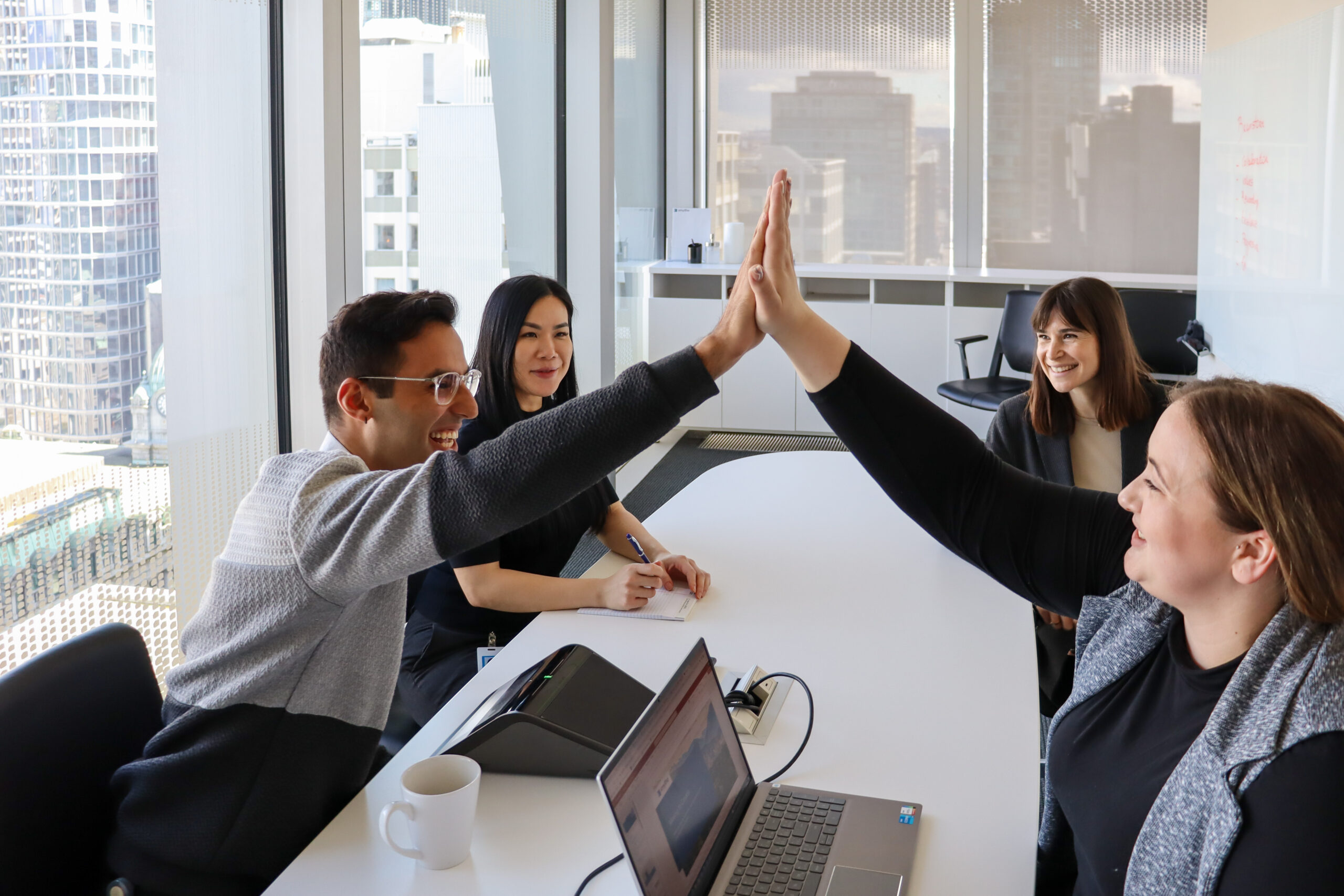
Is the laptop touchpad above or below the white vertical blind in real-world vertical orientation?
below

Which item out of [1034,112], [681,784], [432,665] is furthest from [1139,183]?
[681,784]

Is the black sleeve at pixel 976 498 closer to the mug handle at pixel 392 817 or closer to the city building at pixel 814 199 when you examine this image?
→ the mug handle at pixel 392 817

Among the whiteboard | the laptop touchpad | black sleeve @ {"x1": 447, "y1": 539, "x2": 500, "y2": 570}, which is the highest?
the whiteboard

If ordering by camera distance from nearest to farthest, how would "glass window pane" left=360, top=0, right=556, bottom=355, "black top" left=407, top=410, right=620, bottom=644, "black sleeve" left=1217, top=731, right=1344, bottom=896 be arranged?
"black sleeve" left=1217, top=731, right=1344, bottom=896 → "black top" left=407, top=410, right=620, bottom=644 → "glass window pane" left=360, top=0, right=556, bottom=355

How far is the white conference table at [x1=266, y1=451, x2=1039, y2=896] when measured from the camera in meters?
1.11

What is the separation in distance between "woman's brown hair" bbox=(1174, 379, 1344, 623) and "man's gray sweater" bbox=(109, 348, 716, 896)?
0.53 meters

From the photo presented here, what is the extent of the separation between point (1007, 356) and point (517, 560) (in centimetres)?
381

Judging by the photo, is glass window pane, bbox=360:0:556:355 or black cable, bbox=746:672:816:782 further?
glass window pane, bbox=360:0:556:355

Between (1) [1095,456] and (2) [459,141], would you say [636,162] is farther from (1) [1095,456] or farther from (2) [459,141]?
(1) [1095,456]

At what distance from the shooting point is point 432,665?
6.52 feet

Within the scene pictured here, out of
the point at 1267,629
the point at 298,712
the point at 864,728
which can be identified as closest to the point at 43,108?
the point at 298,712

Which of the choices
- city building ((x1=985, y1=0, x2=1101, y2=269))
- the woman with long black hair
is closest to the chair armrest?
city building ((x1=985, y1=0, x2=1101, y2=269))

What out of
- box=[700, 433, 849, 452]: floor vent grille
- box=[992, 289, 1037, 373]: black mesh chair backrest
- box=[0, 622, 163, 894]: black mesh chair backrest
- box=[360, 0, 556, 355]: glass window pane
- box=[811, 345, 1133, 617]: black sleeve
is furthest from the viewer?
box=[700, 433, 849, 452]: floor vent grille

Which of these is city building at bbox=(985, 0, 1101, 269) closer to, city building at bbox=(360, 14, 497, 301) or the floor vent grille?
the floor vent grille
